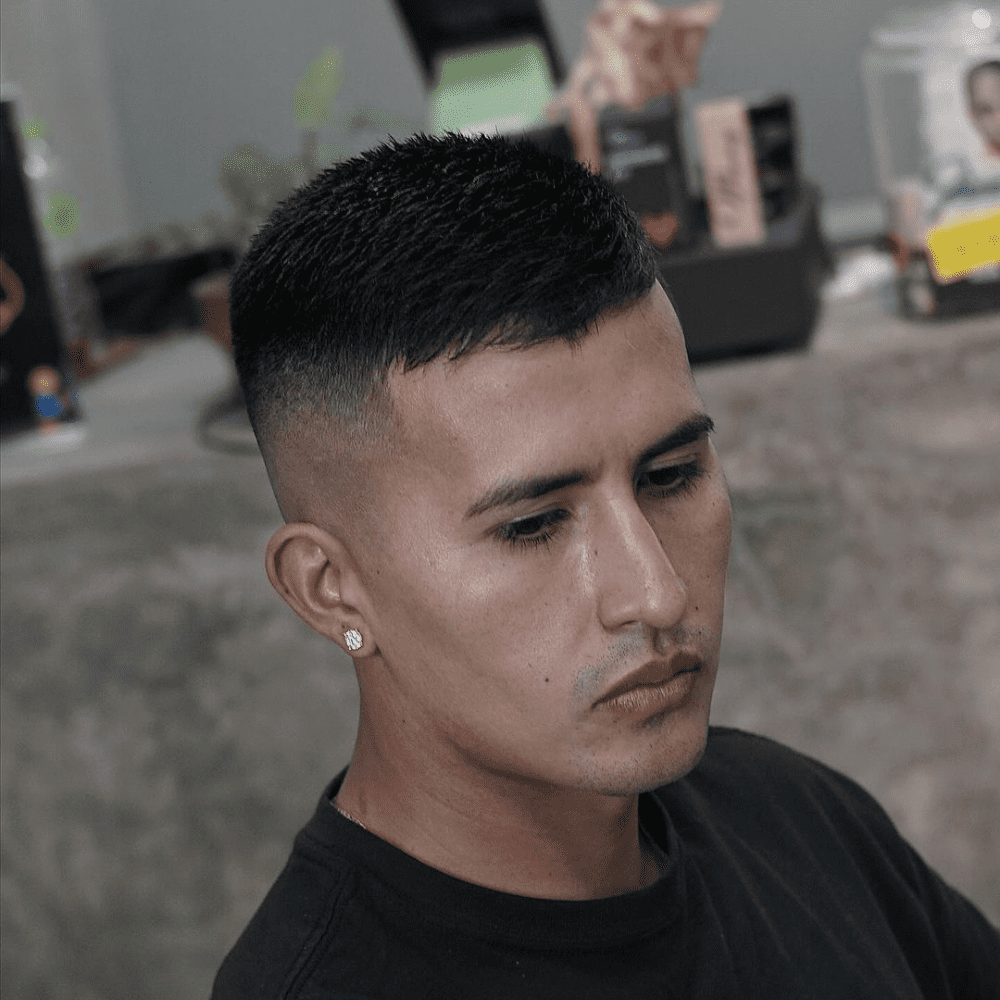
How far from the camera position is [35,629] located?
1642 millimetres

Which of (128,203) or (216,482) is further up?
(128,203)

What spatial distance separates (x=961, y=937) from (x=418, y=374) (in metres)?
0.69

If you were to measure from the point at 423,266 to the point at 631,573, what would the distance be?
0.21 metres

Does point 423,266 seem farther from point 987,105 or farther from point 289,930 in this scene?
point 987,105

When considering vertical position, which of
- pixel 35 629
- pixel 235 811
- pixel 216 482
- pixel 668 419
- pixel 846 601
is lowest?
pixel 235 811

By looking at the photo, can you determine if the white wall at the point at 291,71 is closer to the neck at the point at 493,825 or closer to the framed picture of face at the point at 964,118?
the framed picture of face at the point at 964,118

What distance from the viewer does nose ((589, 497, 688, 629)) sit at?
72cm

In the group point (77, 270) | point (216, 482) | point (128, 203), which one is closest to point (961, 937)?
point (216, 482)

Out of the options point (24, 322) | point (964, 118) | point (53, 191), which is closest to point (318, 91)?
point (53, 191)

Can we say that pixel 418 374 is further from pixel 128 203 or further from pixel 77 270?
pixel 128 203

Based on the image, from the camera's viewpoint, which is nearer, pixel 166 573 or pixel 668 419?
pixel 668 419

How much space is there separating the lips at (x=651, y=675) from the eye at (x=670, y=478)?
100 mm

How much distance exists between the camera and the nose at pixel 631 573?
2.37 ft

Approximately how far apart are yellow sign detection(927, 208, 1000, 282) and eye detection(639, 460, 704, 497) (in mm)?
1076
